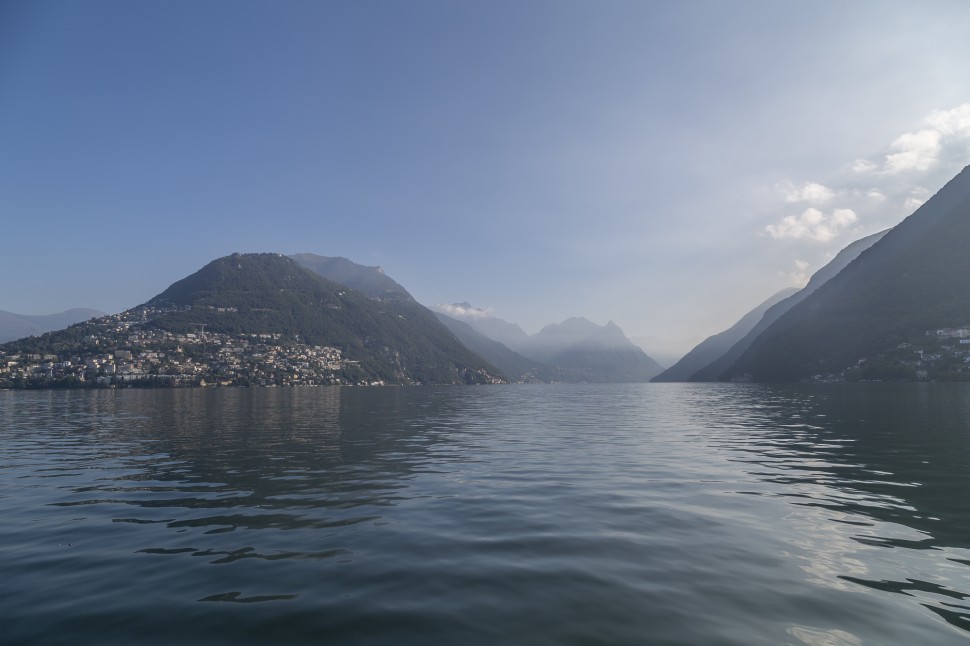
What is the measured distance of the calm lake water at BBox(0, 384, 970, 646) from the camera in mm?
8211

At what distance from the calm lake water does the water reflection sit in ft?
0.34

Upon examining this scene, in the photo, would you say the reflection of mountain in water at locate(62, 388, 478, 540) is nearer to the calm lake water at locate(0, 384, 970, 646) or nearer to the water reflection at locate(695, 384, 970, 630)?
the calm lake water at locate(0, 384, 970, 646)

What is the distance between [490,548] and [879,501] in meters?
14.4

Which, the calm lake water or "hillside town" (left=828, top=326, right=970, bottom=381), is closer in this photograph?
the calm lake water

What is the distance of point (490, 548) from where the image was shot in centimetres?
1227

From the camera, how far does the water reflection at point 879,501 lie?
33.2ft

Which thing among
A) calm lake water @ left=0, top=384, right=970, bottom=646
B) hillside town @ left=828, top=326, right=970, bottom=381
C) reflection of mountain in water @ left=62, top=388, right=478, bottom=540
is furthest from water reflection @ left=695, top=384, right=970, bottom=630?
hillside town @ left=828, top=326, right=970, bottom=381

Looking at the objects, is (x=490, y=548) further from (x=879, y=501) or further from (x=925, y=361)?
(x=925, y=361)

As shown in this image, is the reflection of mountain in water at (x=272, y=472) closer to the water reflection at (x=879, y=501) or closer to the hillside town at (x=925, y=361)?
the water reflection at (x=879, y=501)

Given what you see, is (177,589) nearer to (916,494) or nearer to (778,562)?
(778,562)

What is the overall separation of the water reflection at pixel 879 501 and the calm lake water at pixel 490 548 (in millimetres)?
103

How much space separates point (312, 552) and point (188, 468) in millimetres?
16542

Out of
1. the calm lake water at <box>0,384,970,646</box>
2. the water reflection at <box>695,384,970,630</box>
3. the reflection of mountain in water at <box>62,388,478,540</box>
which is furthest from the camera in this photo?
the reflection of mountain in water at <box>62,388,478,540</box>

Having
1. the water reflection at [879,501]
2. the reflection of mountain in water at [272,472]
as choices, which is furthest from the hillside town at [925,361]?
the reflection of mountain in water at [272,472]
